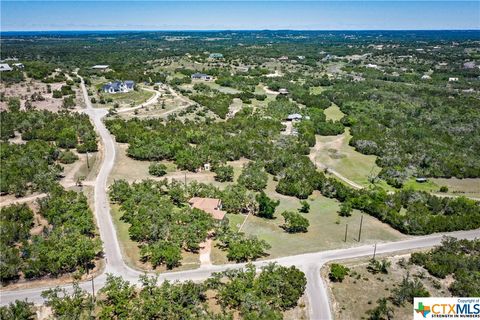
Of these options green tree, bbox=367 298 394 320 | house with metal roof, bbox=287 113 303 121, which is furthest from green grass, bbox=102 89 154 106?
green tree, bbox=367 298 394 320

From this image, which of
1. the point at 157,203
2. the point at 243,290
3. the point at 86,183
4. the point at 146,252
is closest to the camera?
the point at 243,290

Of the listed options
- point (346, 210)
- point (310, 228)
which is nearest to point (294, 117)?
point (346, 210)

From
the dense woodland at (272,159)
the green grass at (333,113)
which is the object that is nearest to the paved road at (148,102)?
the dense woodland at (272,159)

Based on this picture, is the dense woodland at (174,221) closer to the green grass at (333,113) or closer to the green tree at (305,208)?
the green tree at (305,208)

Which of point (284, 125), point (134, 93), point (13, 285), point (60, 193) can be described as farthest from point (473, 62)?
point (13, 285)

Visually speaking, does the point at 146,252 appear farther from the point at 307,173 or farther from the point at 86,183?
the point at 307,173
